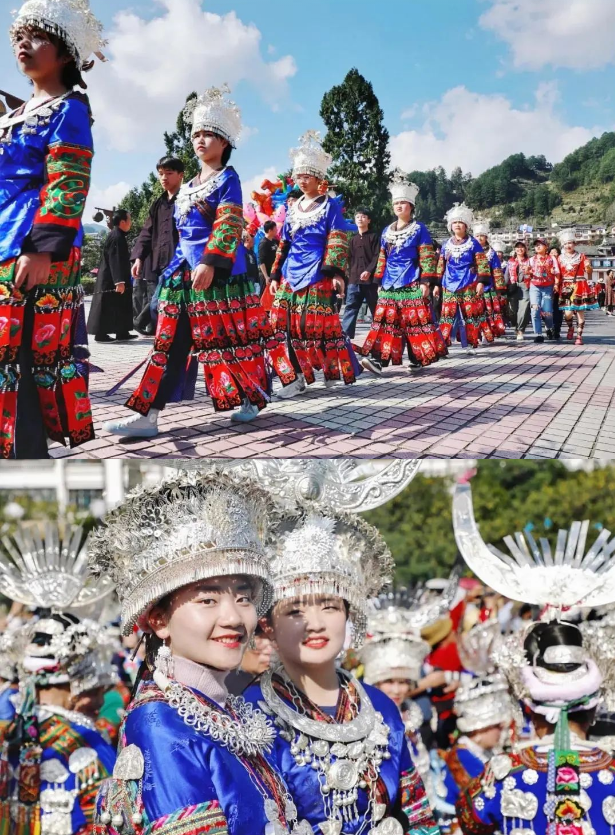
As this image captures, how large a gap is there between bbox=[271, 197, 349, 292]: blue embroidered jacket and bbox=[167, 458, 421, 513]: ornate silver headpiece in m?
2.08

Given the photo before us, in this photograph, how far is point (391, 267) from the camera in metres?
5.90

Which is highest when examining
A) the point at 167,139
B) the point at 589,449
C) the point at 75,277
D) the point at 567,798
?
the point at 167,139

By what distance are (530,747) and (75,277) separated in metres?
2.22

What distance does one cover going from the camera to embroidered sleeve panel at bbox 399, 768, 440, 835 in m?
1.89

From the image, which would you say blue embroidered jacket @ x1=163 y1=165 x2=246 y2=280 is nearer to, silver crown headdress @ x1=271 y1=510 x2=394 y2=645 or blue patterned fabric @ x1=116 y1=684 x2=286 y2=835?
silver crown headdress @ x1=271 y1=510 x2=394 y2=645

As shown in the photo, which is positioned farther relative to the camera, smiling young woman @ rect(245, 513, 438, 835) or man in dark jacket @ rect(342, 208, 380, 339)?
man in dark jacket @ rect(342, 208, 380, 339)

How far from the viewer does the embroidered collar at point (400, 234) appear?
5.71 metres

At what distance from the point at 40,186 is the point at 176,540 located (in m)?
1.53

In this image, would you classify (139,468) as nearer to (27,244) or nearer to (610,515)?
(27,244)

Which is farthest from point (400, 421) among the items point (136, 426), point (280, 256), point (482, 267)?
point (482, 267)

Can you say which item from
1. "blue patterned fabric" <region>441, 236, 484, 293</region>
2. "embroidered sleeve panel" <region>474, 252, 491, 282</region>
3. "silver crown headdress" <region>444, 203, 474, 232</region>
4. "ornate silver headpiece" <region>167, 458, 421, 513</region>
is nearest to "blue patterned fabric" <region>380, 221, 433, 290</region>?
"silver crown headdress" <region>444, 203, 474, 232</region>

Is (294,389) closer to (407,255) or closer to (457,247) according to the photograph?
(407,255)

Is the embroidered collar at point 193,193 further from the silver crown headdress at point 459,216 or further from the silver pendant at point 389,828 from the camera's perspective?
the silver crown headdress at point 459,216

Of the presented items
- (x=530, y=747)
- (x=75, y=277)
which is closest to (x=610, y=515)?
(x=530, y=747)
